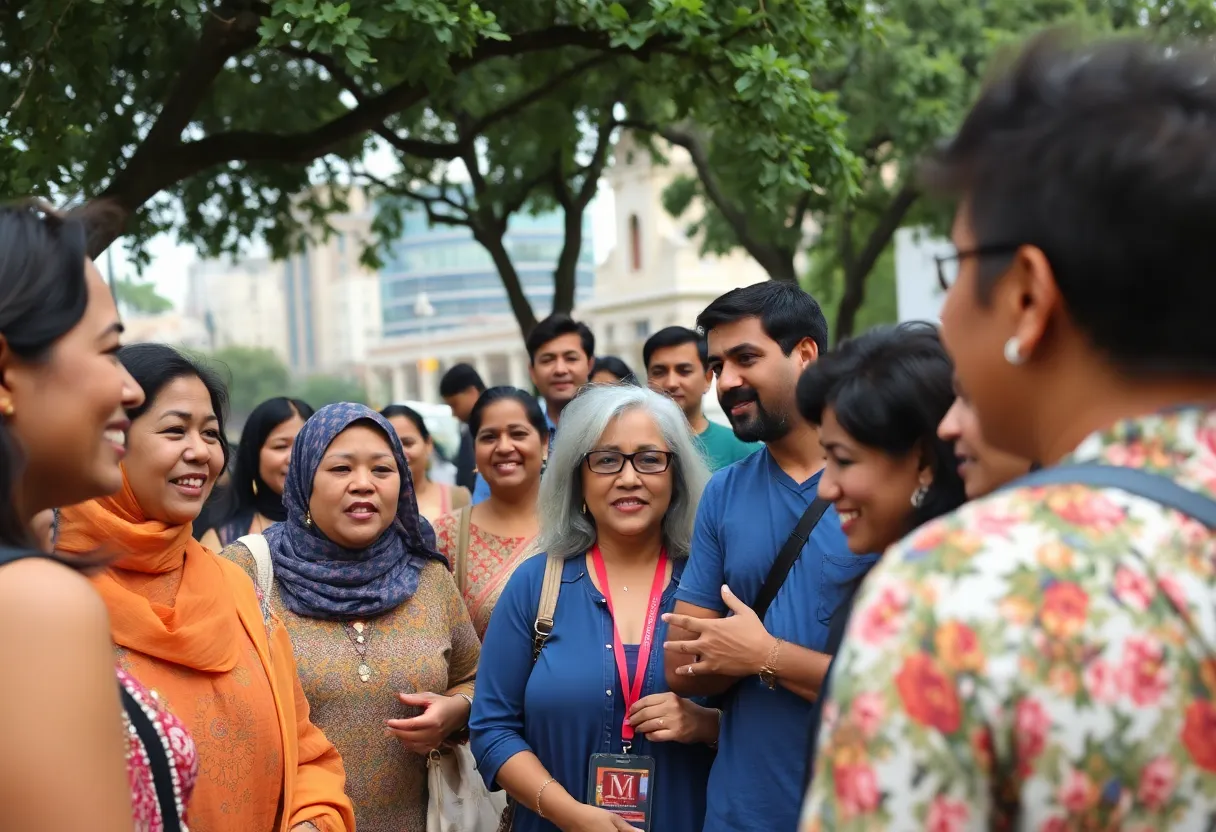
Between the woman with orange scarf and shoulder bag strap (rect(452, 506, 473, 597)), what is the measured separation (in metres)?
1.57

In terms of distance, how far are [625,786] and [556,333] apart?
416 cm

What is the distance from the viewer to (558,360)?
7719 millimetres

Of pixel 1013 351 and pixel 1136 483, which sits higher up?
pixel 1013 351

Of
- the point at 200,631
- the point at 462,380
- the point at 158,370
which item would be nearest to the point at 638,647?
the point at 200,631

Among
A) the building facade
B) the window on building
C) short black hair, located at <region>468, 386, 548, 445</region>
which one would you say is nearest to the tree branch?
short black hair, located at <region>468, 386, 548, 445</region>

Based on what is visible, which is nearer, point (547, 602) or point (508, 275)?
point (547, 602)

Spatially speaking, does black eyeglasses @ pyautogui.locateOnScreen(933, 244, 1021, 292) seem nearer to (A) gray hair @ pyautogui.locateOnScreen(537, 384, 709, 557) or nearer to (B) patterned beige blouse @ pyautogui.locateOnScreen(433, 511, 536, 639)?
(A) gray hair @ pyautogui.locateOnScreen(537, 384, 709, 557)

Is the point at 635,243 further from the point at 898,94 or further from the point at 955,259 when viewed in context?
the point at 955,259

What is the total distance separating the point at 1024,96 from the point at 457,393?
28.1ft

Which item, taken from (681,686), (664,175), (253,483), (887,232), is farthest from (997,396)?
(664,175)

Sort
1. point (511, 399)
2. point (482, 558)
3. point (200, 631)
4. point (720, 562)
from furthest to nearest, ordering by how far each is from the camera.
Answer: point (511, 399) → point (482, 558) → point (720, 562) → point (200, 631)

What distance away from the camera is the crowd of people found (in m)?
1.21

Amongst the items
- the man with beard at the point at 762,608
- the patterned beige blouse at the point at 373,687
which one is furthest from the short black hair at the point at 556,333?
the man with beard at the point at 762,608

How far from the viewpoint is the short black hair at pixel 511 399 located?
6195mm
